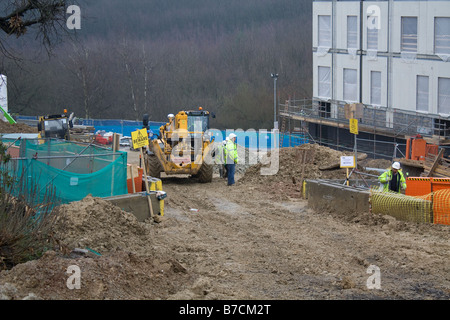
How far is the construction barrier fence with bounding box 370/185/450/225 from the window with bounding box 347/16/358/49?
27.7m

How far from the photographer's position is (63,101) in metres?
71.7

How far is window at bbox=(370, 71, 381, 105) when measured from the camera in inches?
1518

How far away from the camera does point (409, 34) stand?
117ft

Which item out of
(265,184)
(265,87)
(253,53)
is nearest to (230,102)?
(265,87)

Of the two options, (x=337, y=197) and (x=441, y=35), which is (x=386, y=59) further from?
(x=337, y=197)

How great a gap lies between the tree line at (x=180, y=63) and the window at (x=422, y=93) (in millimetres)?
31471

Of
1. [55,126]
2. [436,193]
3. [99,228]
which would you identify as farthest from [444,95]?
[99,228]

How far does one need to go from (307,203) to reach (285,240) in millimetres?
5258

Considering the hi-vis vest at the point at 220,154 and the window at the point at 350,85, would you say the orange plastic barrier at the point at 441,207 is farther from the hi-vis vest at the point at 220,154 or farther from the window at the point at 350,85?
the window at the point at 350,85

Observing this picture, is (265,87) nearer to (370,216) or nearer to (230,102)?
(230,102)

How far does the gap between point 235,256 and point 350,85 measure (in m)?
32.0

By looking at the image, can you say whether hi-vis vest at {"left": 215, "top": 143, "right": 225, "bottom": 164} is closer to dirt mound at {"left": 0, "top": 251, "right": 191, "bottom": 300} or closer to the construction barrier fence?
the construction barrier fence

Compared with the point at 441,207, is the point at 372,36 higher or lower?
higher

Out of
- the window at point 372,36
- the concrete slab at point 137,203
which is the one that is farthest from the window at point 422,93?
Answer: the concrete slab at point 137,203
